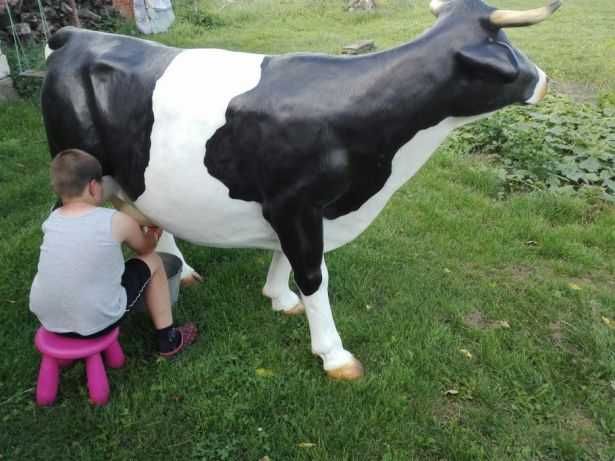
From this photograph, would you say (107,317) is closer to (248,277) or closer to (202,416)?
(202,416)

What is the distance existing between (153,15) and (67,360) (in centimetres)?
960

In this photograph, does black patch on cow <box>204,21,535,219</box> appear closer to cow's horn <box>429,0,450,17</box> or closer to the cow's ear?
the cow's ear

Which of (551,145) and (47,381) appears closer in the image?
(47,381)

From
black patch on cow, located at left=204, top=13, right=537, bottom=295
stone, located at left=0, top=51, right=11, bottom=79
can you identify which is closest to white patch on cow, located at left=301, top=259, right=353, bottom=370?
black patch on cow, located at left=204, top=13, right=537, bottom=295

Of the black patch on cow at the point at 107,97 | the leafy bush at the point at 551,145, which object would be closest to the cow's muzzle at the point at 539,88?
the black patch on cow at the point at 107,97

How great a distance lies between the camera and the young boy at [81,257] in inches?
87.9

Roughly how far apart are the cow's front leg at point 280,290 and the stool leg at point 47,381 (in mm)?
1110

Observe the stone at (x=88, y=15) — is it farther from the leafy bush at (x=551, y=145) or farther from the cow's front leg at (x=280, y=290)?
the cow's front leg at (x=280, y=290)

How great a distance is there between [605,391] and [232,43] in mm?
9041

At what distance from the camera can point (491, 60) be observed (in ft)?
6.59

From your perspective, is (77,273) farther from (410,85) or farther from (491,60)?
(491,60)

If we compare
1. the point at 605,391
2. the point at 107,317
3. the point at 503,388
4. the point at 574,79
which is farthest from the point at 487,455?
the point at 574,79

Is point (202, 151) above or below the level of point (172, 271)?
above

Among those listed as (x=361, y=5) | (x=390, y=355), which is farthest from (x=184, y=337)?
(x=361, y=5)
